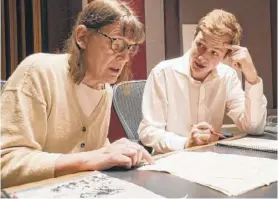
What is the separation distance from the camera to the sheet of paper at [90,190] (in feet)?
2.52

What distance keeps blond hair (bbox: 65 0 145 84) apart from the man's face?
54 centimetres

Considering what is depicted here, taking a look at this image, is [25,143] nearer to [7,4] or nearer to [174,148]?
[174,148]

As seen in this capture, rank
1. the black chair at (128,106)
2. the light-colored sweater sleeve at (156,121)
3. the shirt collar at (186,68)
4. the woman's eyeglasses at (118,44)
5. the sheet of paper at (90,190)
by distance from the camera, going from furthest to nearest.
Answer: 1. the black chair at (128,106)
2. the shirt collar at (186,68)
3. the light-colored sweater sleeve at (156,121)
4. the woman's eyeglasses at (118,44)
5. the sheet of paper at (90,190)

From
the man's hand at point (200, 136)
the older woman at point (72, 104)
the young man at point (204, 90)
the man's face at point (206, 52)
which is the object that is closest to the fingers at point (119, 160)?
the older woman at point (72, 104)

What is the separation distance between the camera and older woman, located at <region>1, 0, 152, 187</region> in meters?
0.96

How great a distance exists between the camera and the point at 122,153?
1.01 metres

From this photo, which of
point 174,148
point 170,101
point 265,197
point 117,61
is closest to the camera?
point 265,197

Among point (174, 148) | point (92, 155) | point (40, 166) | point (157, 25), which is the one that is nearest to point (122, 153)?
point (92, 155)

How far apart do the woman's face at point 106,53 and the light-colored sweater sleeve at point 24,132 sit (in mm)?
200

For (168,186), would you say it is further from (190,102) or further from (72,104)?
(190,102)

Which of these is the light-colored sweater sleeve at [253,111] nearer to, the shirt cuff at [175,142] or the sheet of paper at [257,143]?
the sheet of paper at [257,143]

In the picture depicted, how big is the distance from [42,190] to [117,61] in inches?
20.4

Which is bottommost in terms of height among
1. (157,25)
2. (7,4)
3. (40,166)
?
(40,166)

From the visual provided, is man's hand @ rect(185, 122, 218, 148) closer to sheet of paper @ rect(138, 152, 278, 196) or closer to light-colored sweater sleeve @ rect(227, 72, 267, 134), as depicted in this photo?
sheet of paper @ rect(138, 152, 278, 196)
